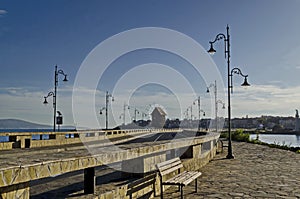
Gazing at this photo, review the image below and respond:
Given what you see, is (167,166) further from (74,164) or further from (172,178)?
(74,164)

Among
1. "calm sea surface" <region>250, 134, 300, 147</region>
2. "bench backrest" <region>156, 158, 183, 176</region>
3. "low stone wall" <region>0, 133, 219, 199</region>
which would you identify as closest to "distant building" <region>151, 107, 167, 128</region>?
"calm sea surface" <region>250, 134, 300, 147</region>

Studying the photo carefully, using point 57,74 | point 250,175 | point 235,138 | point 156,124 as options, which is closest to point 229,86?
point 250,175

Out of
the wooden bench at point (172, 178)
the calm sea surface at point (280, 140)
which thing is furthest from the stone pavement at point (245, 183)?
the calm sea surface at point (280, 140)

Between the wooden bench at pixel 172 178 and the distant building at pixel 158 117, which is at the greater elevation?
the distant building at pixel 158 117

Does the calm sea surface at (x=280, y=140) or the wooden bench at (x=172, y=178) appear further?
the calm sea surface at (x=280, y=140)

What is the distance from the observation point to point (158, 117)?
318 ft

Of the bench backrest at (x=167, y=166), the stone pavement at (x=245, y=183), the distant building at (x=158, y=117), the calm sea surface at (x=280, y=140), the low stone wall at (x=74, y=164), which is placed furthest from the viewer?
the distant building at (x=158, y=117)

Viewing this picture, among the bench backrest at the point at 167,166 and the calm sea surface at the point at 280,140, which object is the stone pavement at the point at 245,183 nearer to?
the bench backrest at the point at 167,166

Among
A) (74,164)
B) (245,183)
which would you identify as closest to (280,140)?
(245,183)

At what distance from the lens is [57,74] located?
28.2m

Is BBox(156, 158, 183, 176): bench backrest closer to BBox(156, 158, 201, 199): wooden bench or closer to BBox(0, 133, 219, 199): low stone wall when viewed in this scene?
BBox(156, 158, 201, 199): wooden bench

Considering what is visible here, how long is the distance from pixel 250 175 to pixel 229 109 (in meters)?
8.31

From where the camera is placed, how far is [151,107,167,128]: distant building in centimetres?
9625

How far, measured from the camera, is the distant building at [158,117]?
96.2 meters
